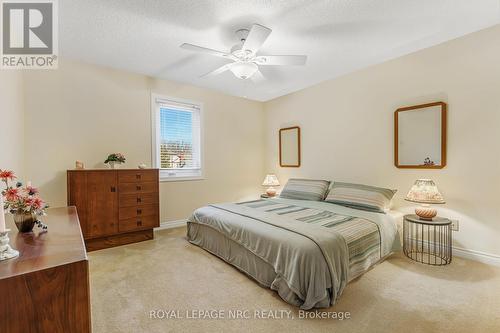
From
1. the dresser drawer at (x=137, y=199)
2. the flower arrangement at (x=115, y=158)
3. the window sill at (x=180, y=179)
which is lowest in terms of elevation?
the dresser drawer at (x=137, y=199)

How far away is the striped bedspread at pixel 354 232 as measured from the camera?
6.79 feet

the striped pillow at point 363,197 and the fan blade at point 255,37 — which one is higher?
the fan blade at point 255,37

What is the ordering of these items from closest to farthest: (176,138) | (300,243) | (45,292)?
(45,292) → (300,243) → (176,138)

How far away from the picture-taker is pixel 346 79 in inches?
145

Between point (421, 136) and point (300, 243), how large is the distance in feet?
7.43

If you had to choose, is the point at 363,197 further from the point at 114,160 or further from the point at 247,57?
the point at 114,160

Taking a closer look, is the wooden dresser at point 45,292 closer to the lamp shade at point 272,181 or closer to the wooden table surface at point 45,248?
the wooden table surface at point 45,248

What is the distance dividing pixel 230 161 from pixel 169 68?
200 cm

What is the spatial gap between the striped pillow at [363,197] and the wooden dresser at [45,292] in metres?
2.92

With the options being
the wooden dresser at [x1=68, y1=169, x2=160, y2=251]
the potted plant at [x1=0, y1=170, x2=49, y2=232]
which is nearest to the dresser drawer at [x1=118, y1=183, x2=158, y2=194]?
the wooden dresser at [x1=68, y1=169, x2=160, y2=251]

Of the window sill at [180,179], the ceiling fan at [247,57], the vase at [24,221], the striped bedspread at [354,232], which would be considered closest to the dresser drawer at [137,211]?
the window sill at [180,179]

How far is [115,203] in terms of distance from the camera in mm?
3037

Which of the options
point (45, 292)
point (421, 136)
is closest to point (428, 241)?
point (421, 136)

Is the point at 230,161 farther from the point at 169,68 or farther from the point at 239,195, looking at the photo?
the point at 169,68
